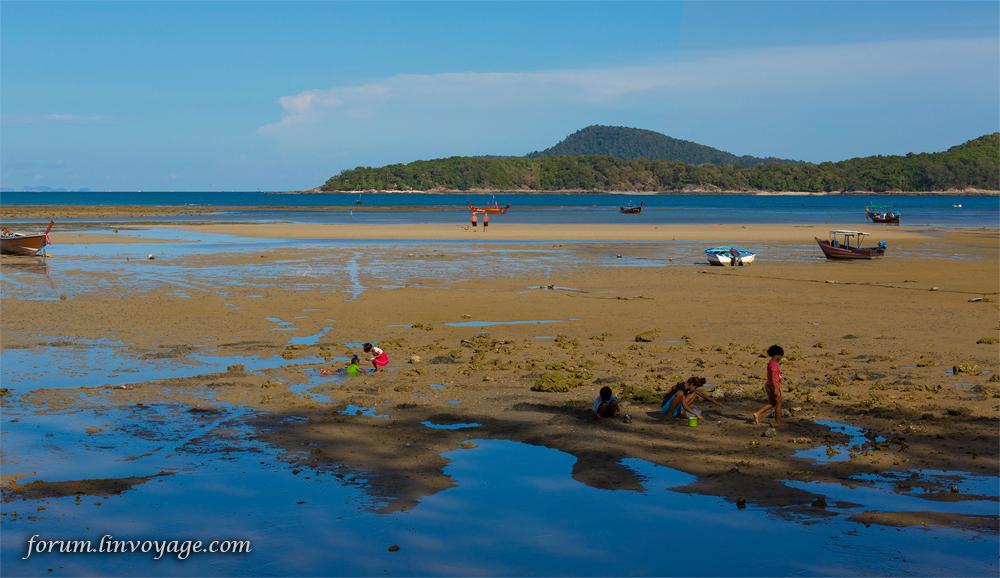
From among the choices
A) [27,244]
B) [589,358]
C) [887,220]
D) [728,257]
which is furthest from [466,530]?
[887,220]

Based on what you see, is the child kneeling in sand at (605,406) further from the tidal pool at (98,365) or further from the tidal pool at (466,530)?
the tidal pool at (98,365)

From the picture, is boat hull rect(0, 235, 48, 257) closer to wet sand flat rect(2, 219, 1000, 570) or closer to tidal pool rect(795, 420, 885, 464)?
wet sand flat rect(2, 219, 1000, 570)

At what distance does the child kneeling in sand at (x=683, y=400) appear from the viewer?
15700 mm

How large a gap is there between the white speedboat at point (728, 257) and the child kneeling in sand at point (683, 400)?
93.2ft

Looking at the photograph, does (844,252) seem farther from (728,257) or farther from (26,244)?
(26,244)

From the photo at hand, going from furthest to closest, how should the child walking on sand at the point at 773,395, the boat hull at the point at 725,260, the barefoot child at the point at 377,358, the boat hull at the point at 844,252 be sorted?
the boat hull at the point at 844,252, the boat hull at the point at 725,260, the barefoot child at the point at 377,358, the child walking on sand at the point at 773,395

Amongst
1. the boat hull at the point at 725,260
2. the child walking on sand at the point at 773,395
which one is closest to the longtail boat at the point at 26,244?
the boat hull at the point at 725,260

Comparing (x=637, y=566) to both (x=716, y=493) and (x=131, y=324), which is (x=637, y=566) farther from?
(x=131, y=324)

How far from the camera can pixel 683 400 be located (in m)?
15.7

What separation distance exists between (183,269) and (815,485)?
34.1m

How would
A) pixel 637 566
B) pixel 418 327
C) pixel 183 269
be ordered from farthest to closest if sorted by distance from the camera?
1. pixel 183 269
2. pixel 418 327
3. pixel 637 566

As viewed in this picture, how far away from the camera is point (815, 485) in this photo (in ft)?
41.7

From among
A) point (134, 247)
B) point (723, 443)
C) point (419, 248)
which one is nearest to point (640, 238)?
point (419, 248)

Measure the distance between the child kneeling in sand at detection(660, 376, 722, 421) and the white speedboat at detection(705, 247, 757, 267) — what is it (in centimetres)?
2841
